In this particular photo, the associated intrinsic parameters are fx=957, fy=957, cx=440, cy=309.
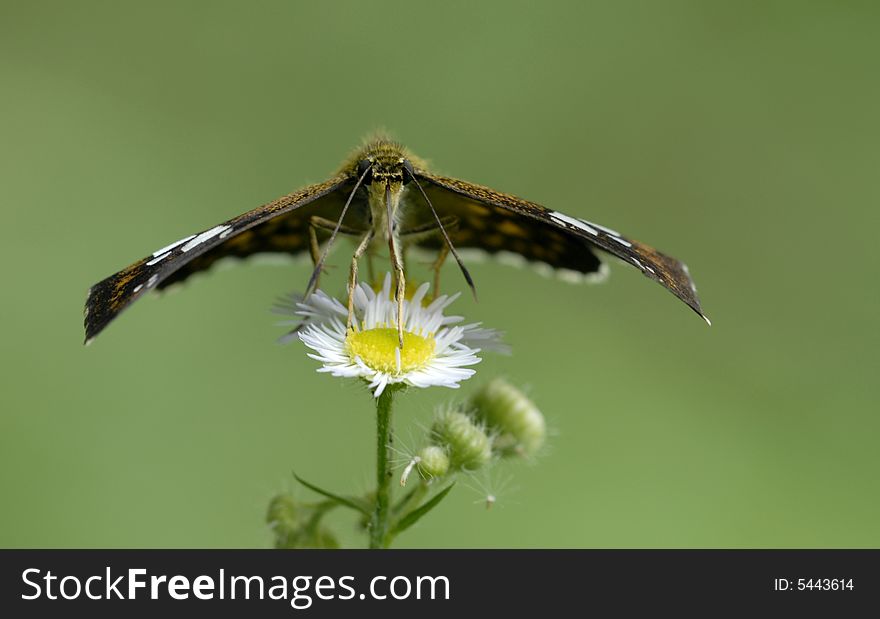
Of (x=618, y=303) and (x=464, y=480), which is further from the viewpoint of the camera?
(x=618, y=303)

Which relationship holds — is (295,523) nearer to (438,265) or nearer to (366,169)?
(438,265)

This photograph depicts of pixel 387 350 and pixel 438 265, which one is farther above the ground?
pixel 438 265

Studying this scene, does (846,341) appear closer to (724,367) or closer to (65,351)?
(724,367)

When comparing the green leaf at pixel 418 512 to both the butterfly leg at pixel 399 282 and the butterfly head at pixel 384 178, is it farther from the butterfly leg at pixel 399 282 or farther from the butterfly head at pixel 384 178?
the butterfly head at pixel 384 178

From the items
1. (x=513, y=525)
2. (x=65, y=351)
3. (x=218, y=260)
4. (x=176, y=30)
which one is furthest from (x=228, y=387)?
(x=176, y=30)


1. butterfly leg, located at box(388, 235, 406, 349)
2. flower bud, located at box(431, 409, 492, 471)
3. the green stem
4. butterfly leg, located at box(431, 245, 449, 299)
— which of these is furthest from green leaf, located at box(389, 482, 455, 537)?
butterfly leg, located at box(431, 245, 449, 299)

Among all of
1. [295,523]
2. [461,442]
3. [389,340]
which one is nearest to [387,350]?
[389,340]
